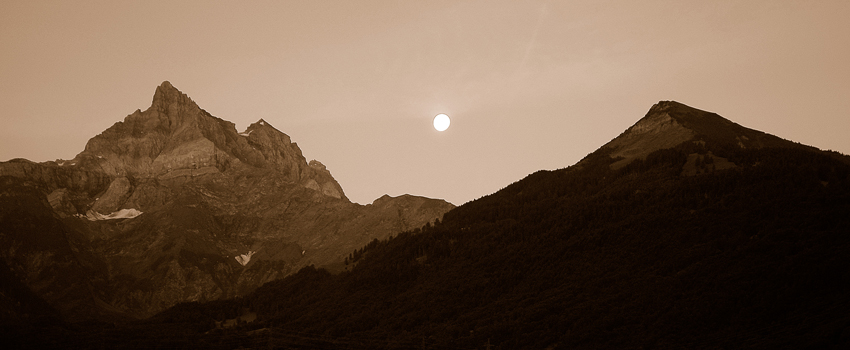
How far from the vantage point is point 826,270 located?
5064 inches

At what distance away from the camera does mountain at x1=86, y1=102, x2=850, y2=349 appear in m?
126

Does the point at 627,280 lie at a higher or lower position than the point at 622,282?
higher

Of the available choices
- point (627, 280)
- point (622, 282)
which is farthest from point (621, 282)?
point (627, 280)

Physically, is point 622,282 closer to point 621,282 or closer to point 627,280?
point 621,282

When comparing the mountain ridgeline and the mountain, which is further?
the mountain ridgeline

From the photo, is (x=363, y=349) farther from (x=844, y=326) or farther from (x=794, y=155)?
(x=794, y=155)

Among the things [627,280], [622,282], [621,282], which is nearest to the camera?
[622,282]

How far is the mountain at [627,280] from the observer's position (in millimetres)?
125562

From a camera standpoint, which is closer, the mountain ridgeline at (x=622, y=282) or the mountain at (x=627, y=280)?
the mountain at (x=627, y=280)

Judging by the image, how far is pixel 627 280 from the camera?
15012cm

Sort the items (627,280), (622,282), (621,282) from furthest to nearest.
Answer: (627,280) → (621,282) → (622,282)

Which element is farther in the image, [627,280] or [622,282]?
[627,280]

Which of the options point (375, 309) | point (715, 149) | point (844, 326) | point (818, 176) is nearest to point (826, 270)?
point (844, 326)

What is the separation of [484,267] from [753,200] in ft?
191
